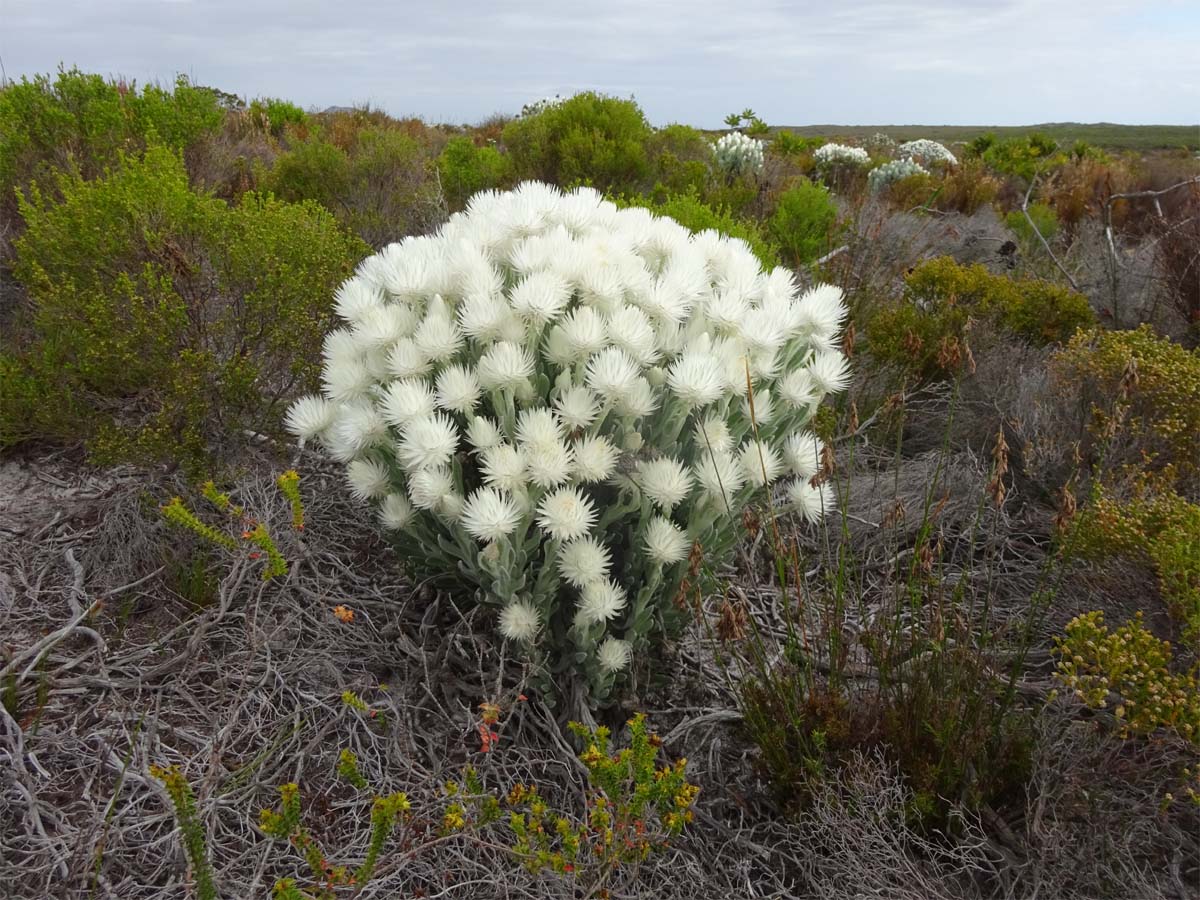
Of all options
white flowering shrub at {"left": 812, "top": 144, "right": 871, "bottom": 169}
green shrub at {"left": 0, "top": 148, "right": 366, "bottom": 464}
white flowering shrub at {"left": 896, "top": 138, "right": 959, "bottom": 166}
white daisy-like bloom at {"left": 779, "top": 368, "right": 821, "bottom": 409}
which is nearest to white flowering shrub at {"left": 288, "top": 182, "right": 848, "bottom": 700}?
white daisy-like bloom at {"left": 779, "top": 368, "right": 821, "bottom": 409}

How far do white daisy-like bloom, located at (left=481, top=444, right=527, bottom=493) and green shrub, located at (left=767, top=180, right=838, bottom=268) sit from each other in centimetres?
486

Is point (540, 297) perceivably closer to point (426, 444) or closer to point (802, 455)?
point (426, 444)

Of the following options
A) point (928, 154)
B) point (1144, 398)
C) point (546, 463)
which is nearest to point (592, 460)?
point (546, 463)

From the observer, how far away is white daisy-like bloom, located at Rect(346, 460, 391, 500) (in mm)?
2146

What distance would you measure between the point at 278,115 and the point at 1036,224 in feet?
37.3

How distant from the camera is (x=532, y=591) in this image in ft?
7.04

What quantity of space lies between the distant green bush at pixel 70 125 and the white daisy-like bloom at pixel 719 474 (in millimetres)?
5013

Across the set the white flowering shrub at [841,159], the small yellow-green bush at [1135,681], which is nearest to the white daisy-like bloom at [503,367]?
the small yellow-green bush at [1135,681]

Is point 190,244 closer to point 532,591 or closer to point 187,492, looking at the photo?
point 187,492

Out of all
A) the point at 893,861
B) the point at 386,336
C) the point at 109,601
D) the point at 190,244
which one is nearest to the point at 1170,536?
the point at 893,861

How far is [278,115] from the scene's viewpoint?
13.4 meters

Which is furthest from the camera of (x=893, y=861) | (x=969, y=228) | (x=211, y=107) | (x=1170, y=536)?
(x=969, y=228)

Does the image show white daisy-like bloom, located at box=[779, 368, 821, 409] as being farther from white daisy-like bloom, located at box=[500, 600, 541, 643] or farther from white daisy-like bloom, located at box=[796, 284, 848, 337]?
white daisy-like bloom, located at box=[500, 600, 541, 643]

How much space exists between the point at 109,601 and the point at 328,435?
4.10 feet
